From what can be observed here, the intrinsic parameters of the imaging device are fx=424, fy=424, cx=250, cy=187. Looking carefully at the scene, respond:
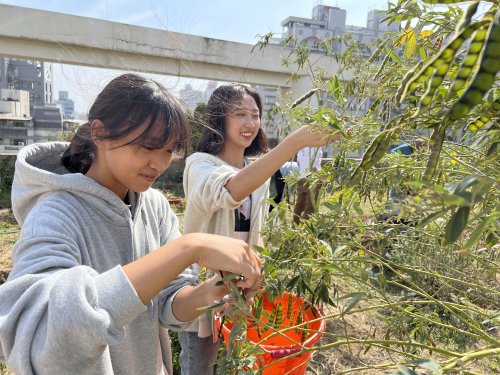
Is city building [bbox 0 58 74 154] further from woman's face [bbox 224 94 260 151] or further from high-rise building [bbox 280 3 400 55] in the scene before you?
woman's face [bbox 224 94 260 151]

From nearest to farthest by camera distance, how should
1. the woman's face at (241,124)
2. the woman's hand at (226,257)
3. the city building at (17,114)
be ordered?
the woman's hand at (226,257)
the woman's face at (241,124)
the city building at (17,114)

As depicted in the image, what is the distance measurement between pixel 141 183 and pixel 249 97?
78 centimetres

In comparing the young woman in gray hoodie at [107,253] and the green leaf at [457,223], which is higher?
the green leaf at [457,223]

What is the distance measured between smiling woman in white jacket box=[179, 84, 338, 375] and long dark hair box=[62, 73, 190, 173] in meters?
0.31

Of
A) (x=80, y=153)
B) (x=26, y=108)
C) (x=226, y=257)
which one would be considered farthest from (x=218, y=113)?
(x=26, y=108)

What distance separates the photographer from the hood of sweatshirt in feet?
2.81

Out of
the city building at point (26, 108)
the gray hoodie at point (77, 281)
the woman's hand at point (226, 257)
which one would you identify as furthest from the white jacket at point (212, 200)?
the city building at point (26, 108)

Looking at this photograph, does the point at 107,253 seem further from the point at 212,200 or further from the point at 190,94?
the point at 190,94

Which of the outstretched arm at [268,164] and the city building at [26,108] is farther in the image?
the city building at [26,108]

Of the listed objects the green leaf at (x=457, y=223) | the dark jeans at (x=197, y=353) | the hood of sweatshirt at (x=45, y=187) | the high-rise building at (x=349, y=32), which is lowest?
the dark jeans at (x=197, y=353)

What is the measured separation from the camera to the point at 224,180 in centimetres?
129

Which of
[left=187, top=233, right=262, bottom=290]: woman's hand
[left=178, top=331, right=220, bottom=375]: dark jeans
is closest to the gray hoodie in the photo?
[left=187, top=233, right=262, bottom=290]: woman's hand

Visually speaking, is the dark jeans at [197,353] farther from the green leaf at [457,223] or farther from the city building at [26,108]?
the city building at [26,108]

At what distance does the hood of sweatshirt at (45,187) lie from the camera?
86 centimetres
